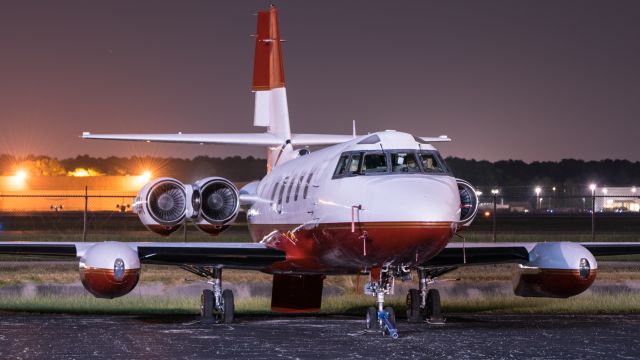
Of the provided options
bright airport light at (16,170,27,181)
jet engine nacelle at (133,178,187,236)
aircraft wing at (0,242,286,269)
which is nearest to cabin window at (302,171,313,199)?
aircraft wing at (0,242,286,269)

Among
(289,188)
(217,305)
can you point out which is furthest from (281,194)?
(217,305)

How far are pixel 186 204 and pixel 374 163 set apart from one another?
248 inches

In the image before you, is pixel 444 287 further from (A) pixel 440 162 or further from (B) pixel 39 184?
(B) pixel 39 184

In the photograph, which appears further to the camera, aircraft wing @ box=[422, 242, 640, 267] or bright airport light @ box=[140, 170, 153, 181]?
bright airport light @ box=[140, 170, 153, 181]

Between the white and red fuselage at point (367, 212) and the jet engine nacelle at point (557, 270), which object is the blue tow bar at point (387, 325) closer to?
the white and red fuselage at point (367, 212)

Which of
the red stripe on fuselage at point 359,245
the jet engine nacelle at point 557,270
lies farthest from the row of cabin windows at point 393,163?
the jet engine nacelle at point 557,270

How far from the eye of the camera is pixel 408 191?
1619cm

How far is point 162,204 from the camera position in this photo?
2255 cm

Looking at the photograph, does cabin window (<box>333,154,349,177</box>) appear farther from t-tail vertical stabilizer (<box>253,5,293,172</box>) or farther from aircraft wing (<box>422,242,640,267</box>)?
t-tail vertical stabilizer (<box>253,5,293,172</box>)

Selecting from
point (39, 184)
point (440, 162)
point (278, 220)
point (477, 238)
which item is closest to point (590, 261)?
point (440, 162)

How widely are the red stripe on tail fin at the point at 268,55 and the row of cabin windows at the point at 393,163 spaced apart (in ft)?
37.1

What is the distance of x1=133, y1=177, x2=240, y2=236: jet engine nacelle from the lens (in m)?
22.4

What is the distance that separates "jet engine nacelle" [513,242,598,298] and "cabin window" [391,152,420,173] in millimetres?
4385

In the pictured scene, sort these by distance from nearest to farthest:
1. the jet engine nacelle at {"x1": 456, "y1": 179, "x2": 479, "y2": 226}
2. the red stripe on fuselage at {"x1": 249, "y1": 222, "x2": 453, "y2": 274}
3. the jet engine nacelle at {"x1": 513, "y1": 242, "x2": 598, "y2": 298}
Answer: the red stripe on fuselage at {"x1": 249, "y1": 222, "x2": 453, "y2": 274}, the jet engine nacelle at {"x1": 513, "y1": 242, "x2": 598, "y2": 298}, the jet engine nacelle at {"x1": 456, "y1": 179, "x2": 479, "y2": 226}
